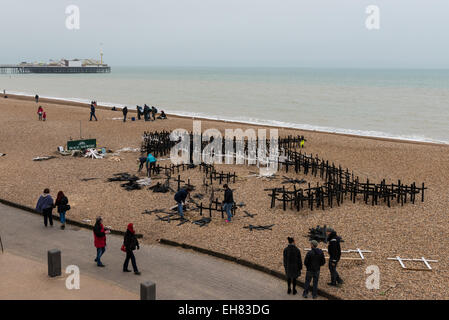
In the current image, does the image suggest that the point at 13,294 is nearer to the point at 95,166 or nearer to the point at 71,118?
the point at 95,166

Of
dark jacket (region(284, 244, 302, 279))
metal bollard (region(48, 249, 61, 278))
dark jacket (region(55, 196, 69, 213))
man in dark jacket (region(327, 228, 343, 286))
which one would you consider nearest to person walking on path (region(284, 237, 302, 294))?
dark jacket (region(284, 244, 302, 279))

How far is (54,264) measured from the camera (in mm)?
9586

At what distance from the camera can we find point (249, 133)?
118 ft

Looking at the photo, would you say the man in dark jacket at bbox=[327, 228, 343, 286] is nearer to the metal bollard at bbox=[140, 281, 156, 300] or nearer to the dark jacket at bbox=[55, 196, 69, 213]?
the metal bollard at bbox=[140, 281, 156, 300]

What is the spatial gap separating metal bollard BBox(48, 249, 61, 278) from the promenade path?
62 cm

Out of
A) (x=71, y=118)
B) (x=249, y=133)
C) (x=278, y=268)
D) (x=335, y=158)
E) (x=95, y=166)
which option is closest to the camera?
(x=278, y=268)

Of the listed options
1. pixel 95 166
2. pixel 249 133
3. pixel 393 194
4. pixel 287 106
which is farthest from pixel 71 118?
pixel 287 106

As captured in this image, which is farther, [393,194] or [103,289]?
[393,194]

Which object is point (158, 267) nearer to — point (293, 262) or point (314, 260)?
point (293, 262)

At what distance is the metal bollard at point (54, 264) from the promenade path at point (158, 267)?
619mm

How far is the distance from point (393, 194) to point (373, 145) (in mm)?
16043

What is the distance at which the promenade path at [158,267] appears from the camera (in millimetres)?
9242

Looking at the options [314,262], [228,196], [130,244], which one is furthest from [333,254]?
[228,196]

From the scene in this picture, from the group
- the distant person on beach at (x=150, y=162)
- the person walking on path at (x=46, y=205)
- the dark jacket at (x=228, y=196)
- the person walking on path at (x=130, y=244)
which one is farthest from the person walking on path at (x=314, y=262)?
the distant person on beach at (x=150, y=162)
